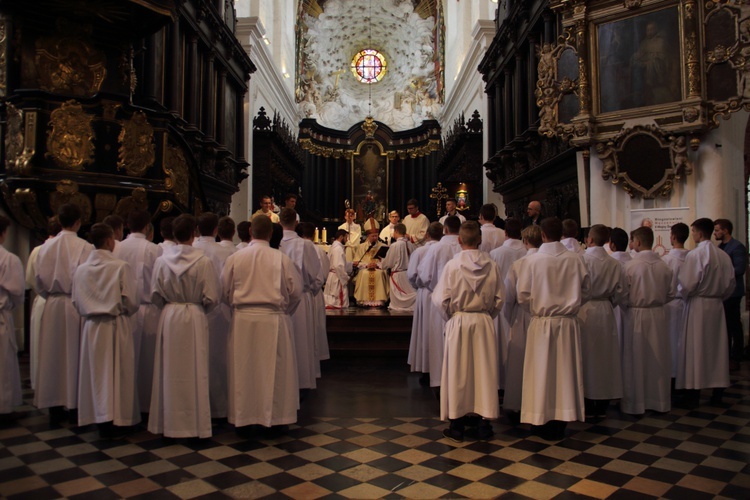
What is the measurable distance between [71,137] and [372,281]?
244 inches

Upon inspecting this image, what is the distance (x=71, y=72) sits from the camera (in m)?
9.25

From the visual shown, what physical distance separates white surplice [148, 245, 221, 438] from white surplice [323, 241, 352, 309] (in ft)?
21.9

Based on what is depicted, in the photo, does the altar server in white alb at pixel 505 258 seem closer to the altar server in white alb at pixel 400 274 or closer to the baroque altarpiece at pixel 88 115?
the altar server in white alb at pixel 400 274

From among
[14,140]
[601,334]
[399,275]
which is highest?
[14,140]

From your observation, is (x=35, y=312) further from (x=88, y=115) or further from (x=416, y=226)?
(x=416, y=226)

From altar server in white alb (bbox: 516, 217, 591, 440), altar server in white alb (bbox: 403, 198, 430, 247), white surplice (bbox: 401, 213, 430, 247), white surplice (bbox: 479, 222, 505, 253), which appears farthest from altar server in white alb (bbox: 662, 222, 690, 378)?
white surplice (bbox: 401, 213, 430, 247)

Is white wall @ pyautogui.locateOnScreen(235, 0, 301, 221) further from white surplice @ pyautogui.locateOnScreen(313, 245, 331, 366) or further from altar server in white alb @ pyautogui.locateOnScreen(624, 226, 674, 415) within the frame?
altar server in white alb @ pyautogui.locateOnScreen(624, 226, 674, 415)

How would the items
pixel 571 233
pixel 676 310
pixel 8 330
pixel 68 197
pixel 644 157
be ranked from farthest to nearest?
pixel 644 157, pixel 68 197, pixel 676 310, pixel 571 233, pixel 8 330

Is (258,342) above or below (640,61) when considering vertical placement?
below

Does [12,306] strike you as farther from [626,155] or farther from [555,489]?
[626,155]

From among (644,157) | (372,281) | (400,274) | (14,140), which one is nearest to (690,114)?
(644,157)

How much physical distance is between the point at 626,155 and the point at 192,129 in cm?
875

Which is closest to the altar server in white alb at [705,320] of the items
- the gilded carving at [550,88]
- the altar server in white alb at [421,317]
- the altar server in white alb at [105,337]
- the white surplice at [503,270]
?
the white surplice at [503,270]

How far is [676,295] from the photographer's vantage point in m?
6.95
